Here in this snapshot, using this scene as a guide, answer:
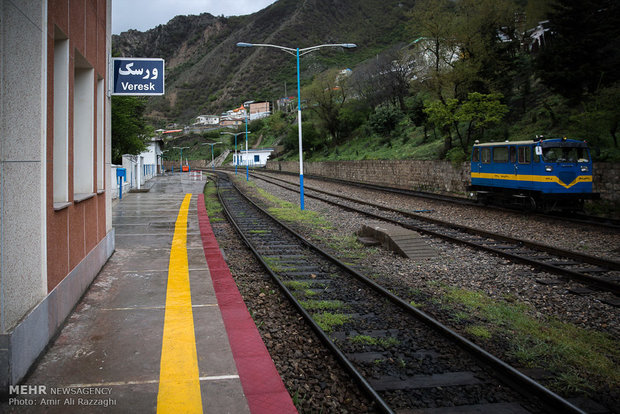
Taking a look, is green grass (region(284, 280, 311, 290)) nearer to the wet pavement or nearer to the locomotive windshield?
the wet pavement

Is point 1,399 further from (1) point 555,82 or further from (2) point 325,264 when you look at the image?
(1) point 555,82

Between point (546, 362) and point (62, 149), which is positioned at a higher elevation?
point (62, 149)

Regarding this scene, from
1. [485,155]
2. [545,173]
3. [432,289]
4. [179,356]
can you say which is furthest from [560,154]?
[179,356]

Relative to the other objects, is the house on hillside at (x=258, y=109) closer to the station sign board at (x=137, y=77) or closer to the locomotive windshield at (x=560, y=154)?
the locomotive windshield at (x=560, y=154)

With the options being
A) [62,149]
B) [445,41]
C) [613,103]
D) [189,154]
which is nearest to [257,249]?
[62,149]

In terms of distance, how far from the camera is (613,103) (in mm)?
18688

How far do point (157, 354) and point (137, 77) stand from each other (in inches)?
261

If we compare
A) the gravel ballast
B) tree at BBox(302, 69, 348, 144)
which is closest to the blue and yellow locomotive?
the gravel ballast

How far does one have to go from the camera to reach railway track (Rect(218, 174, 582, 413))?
4242mm

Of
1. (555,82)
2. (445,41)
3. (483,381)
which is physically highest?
(445,41)

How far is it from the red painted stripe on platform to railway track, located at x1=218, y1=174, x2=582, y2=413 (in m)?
0.78

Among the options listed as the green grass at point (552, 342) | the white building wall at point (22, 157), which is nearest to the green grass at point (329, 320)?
the green grass at point (552, 342)

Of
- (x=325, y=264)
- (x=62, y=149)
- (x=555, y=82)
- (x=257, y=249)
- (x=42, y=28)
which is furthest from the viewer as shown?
(x=555, y=82)

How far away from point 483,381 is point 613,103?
18.5m
